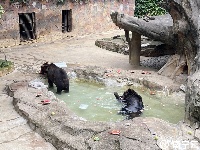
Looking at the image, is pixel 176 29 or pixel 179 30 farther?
pixel 176 29

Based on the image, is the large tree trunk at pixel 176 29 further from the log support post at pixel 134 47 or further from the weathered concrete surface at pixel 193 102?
the weathered concrete surface at pixel 193 102

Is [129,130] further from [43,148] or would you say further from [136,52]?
[136,52]

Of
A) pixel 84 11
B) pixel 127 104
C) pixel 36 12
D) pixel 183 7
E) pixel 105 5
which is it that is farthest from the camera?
pixel 105 5

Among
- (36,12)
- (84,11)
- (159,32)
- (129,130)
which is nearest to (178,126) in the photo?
(129,130)

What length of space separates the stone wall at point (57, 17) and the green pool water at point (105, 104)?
673 centimetres

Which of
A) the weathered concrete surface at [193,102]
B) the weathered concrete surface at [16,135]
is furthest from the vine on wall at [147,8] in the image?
the weathered concrete surface at [16,135]

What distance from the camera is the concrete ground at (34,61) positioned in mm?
6320

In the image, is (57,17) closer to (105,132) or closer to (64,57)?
(64,57)

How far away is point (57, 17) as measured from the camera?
57.7 feet

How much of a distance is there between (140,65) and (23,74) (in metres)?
4.38

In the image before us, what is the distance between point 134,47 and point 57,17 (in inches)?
259

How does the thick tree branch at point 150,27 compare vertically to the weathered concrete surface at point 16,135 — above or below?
above

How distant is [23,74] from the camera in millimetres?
10695

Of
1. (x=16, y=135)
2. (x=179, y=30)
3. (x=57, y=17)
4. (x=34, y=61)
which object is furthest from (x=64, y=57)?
(x=16, y=135)
